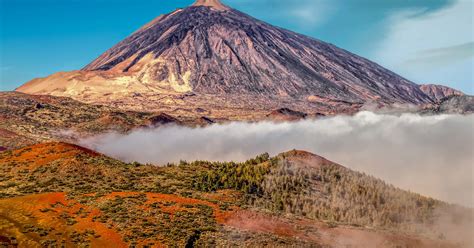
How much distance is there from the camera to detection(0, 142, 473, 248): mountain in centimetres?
4519

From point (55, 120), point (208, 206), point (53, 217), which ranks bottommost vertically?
point (53, 217)

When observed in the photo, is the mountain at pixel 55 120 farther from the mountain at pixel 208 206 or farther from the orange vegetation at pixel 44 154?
the mountain at pixel 208 206

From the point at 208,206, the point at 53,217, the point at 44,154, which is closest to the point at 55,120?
the point at 44,154

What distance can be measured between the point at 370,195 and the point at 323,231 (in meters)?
24.3

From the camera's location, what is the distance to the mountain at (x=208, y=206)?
45.2 m

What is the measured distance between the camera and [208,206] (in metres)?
55.0

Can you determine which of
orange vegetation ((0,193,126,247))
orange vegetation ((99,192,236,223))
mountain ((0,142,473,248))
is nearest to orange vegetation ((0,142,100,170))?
mountain ((0,142,473,248))

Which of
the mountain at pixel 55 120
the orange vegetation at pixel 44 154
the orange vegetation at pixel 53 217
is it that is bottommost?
the orange vegetation at pixel 53 217

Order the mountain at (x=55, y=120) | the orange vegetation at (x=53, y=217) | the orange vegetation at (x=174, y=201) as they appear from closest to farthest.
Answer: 1. the orange vegetation at (x=53, y=217)
2. the orange vegetation at (x=174, y=201)
3. the mountain at (x=55, y=120)

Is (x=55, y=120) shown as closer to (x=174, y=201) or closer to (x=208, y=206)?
(x=174, y=201)

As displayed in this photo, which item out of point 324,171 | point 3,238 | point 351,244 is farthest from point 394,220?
point 3,238

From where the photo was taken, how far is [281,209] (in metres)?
63.4

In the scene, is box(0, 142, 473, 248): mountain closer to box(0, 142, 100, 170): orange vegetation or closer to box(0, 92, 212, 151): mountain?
box(0, 142, 100, 170): orange vegetation

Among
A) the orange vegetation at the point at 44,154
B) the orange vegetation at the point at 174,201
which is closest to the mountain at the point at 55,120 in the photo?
the orange vegetation at the point at 44,154
